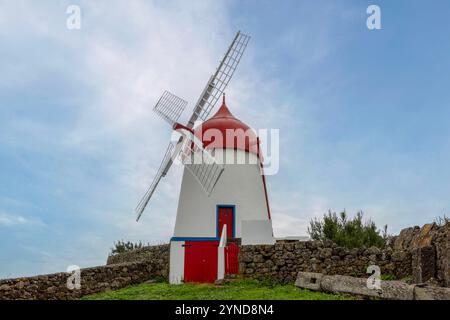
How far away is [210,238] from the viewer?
1548 centimetres

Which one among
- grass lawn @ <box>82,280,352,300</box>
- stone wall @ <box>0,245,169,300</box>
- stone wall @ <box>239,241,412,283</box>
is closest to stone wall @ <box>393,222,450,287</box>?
stone wall @ <box>239,241,412,283</box>

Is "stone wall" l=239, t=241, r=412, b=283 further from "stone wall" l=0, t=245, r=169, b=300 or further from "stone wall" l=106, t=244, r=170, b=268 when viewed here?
"stone wall" l=106, t=244, r=170, b=268

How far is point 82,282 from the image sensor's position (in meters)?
15.7

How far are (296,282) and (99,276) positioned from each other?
26.9ft

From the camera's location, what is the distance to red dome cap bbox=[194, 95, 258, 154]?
16.6 metres

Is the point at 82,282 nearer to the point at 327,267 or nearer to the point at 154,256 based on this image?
the point at 154,256

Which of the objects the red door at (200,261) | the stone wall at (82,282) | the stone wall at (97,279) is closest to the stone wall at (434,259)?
the red door at (200,261)

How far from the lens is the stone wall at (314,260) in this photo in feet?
38.9

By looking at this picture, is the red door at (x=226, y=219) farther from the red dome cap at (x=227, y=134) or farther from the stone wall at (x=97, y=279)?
the stone wall at (x=97, y=279)

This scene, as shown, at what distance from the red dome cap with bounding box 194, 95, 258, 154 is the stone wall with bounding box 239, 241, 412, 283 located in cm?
508

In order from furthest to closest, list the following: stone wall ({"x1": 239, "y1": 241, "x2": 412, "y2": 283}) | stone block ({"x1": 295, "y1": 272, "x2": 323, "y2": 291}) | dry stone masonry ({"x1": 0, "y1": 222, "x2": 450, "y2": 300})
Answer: stone wall ({"x1": 239, "y1": 241, "x2": 412, "y2": 283}), stone block ({"x1": 295, "y1": 272, "x2": 323, "y2": 291}), dry stone masonry ({"x1": 0, "y1": 222, "x2": 450, "y2": 300})

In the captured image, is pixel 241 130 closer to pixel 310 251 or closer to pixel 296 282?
pixel 310 251
